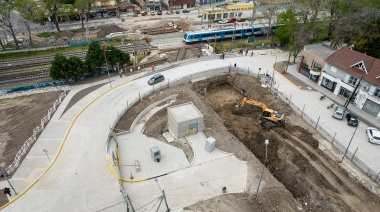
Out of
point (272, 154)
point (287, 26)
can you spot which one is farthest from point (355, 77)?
point (287, 26)

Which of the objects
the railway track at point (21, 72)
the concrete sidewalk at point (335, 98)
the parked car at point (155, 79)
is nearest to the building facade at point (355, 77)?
the concrete sidewalk at point (335, 98)

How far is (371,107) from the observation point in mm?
35469

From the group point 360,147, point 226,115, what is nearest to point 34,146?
point 226,115

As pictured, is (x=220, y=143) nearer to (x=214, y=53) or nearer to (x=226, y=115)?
(x=226, y=115)

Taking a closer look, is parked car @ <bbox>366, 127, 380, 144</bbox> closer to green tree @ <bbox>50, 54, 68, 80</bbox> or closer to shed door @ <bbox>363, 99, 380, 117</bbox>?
shed door @ <bbox>363, 99, 380, 117</bbox>

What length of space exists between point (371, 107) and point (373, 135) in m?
6.81

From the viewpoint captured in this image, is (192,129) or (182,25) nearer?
(192,129)

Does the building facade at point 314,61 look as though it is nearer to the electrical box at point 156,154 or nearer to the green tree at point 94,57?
the electrical box at point 156,154

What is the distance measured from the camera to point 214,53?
56125mm

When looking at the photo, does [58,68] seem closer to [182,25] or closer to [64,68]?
[64,68]

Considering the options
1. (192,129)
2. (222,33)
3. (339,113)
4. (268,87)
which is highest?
(222,33)

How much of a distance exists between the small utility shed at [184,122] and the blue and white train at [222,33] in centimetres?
3239

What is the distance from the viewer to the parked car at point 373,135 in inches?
1192

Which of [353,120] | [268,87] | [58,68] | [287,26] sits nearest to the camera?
[353,120]
